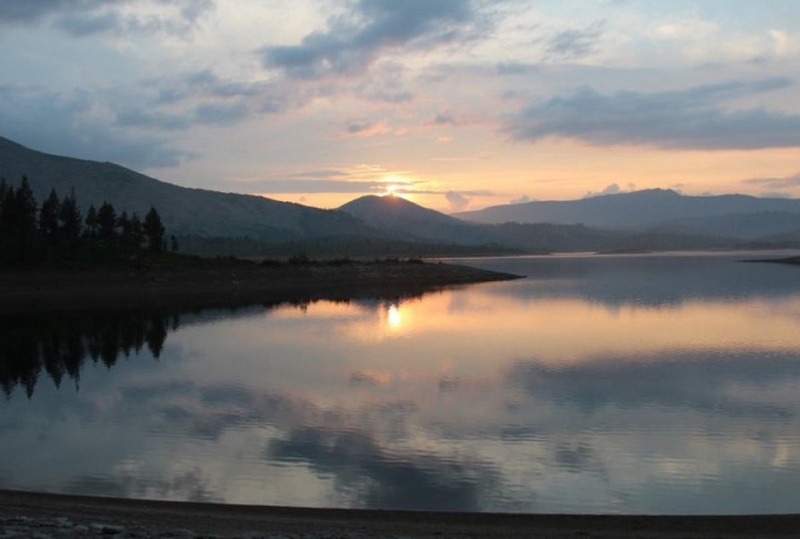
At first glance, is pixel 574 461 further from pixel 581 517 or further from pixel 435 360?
pixel 435 360

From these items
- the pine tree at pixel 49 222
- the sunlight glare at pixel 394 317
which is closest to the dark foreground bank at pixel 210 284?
the sunlight glare at pixel 394 317

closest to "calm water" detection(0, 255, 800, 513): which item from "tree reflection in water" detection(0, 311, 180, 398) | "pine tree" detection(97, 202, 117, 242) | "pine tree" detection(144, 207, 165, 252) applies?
"tree reflection in water" detection(0, 311, 180, 398)

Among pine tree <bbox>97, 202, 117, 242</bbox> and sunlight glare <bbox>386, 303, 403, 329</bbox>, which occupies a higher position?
pine tree <bbox>97, 202, 117, 242</bbox>

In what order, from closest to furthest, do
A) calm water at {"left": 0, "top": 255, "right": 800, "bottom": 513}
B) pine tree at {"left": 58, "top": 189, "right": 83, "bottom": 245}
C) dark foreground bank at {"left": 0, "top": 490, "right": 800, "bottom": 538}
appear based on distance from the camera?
1. dark foreground bank at {"left": 0, "top": 490, "right": 800, "bottom": 538}
2. calm water at {"left": 0, "top": 255, "right": 800, "bottom": 513}
3. pine tree at {"left": 58, "top": 189, "right": 83, "bottom": 245}

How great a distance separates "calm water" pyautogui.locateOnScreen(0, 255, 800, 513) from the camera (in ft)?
46.2

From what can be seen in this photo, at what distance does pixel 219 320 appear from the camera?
4844cm

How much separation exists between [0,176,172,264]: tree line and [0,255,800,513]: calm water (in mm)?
38956

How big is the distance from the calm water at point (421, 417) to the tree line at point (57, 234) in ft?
128

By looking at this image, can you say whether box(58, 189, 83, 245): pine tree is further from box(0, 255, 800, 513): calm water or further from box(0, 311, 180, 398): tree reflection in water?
box(0, 255, 800, 513): calm water

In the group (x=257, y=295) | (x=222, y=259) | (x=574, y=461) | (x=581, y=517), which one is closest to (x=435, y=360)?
(x=574, y=461)

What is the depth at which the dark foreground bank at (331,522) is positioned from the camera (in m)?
10.8

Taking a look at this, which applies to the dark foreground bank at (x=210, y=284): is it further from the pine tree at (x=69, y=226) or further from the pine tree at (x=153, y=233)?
the pine tree at (x=69, y=226)

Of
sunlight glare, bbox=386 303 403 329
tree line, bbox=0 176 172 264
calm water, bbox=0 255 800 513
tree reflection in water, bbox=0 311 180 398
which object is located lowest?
tree reflection in water, bbox=0 311 180 398

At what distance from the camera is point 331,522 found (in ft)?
39.3
